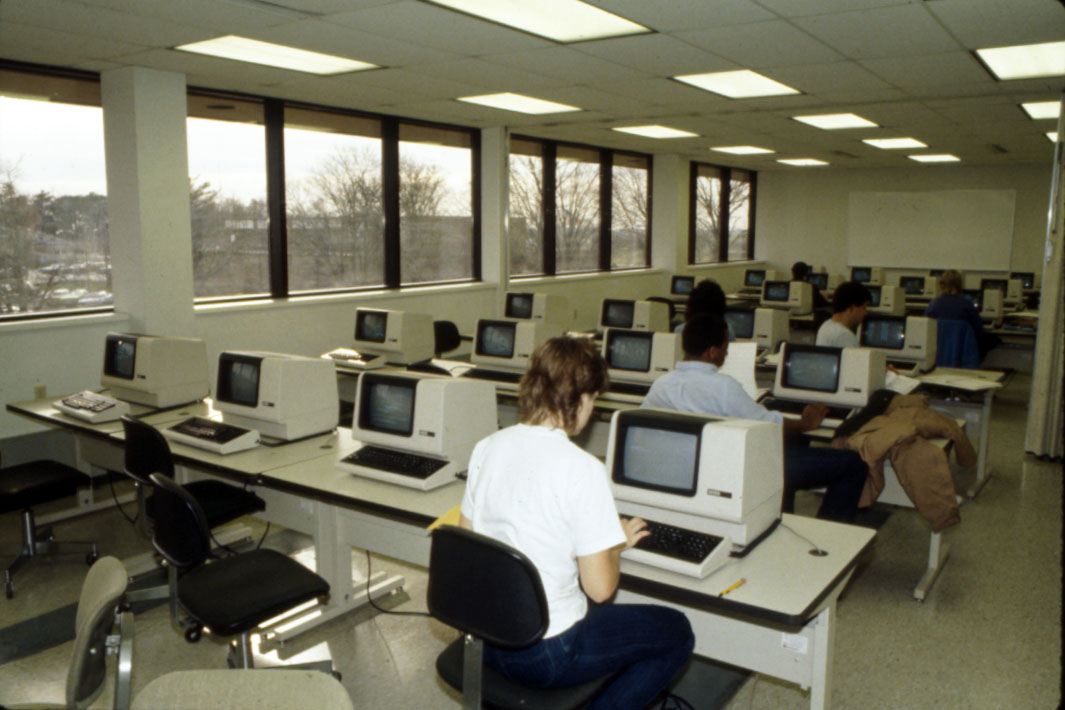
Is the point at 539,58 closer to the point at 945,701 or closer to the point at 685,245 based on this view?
the point at 945,701

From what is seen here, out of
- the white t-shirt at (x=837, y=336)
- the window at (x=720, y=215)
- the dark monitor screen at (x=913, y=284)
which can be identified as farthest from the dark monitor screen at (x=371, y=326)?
the dark monitor screen at (x=913, y=284)

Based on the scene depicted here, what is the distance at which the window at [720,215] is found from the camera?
1262cm

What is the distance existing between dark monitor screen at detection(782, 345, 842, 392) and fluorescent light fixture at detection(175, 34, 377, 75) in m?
3.19

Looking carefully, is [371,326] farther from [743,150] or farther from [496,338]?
[743,150]

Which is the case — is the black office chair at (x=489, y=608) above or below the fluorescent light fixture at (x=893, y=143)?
below

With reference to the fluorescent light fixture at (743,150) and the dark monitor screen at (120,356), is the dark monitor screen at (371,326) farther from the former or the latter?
the fluorescent light fixture at (743,150)

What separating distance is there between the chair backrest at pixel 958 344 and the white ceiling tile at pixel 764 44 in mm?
2810

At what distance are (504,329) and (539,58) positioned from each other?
1.75 m

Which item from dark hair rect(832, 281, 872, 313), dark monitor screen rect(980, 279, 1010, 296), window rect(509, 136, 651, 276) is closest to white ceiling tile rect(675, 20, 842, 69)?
dark hair rect(832, 281, 872, 313)

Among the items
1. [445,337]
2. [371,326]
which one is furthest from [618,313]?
[371,326]

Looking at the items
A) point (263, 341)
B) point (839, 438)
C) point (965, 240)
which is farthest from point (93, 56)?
point (965, 240)

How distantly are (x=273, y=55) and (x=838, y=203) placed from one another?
436 inches

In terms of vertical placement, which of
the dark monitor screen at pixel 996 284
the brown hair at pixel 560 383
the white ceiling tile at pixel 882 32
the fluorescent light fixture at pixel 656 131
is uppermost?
the fluorescent light fixture at pixel 656 131

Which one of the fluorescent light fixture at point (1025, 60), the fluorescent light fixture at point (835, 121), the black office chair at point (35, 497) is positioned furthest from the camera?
the fluorescent light fixture at point (835, 121)
